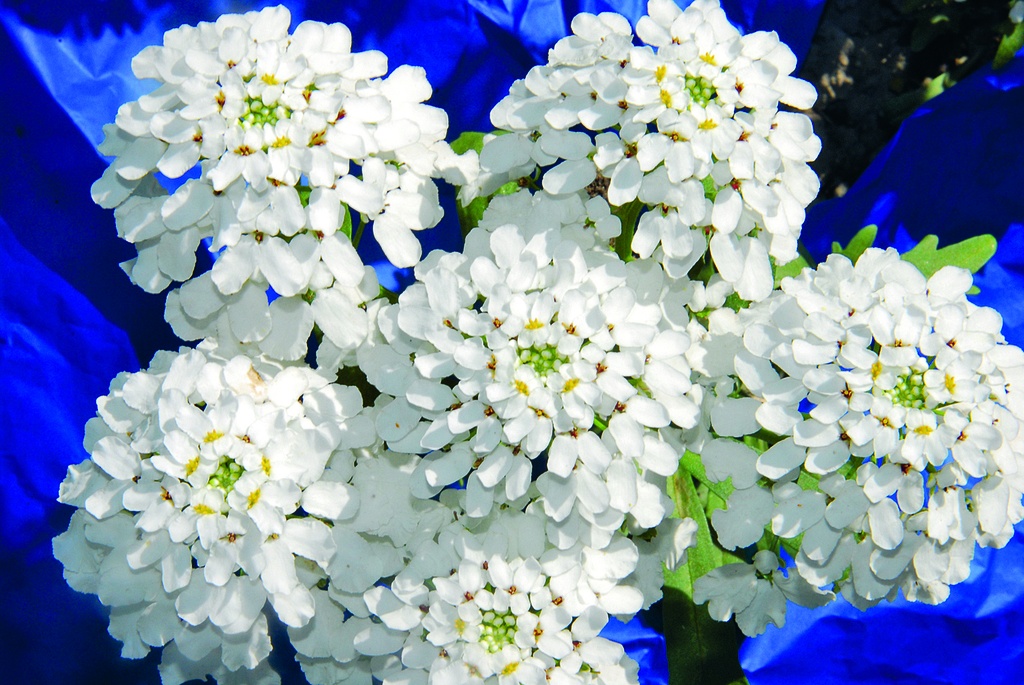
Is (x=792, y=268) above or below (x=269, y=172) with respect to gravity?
above

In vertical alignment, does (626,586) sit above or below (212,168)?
below

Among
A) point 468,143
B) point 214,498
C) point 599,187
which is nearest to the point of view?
point 214,498

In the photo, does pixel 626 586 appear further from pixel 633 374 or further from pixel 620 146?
pixel 620 146

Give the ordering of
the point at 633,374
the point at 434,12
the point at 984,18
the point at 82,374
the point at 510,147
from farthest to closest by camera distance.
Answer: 1. the point at 984,18
2. the point at 434,12
3. the point at 82,374
4. the point at 510,147
5. the point at 633,374

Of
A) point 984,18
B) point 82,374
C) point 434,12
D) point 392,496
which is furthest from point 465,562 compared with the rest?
point 984,18

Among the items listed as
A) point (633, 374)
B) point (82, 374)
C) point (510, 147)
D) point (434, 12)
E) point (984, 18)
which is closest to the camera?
point (633, 374)

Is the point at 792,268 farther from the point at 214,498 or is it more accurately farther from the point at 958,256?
the point at 214,498

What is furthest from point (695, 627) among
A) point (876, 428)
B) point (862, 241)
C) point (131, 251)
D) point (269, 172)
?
point (131, 251)

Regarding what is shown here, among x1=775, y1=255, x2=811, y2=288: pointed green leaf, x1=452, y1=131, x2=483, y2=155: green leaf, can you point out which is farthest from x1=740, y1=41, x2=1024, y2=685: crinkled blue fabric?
Result: x1=452, y1=131, x2=483, y2=155: green leaf

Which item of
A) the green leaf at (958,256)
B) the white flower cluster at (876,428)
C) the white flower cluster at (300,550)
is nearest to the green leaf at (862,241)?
the green leaf at (958,256)
